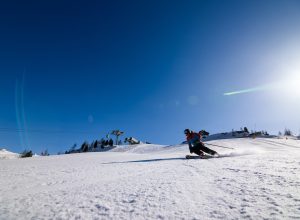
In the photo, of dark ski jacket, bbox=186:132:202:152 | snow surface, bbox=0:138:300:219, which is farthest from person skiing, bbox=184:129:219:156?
snow surface, bbox=0:138:300:219

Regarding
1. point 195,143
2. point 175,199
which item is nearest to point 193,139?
point 195,143

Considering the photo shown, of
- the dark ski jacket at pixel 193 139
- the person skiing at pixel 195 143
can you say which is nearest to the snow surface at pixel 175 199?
the person skiing at pixel 195 143

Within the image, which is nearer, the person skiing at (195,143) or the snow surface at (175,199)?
the snow surface at (175,199)

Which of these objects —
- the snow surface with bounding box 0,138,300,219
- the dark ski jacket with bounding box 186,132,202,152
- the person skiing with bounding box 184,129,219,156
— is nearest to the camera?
the snow surface with bounding box 0,138,300,219

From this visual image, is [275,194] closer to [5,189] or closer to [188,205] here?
[188,205]

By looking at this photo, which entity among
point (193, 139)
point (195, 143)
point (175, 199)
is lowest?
point (175, 199)

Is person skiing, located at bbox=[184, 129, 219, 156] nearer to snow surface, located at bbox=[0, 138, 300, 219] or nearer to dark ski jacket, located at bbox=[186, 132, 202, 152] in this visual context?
dark ski jacket, located at bbox=[186, 132, 202, 152]

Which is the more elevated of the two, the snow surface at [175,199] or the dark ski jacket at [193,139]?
the dark ski jacket at [193,139]

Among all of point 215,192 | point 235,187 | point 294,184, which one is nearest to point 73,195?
point 215,192

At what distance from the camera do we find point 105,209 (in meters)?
4.04

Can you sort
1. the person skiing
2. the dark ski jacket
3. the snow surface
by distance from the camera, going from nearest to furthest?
the snow surface
the person skiing
the dark ski jacket

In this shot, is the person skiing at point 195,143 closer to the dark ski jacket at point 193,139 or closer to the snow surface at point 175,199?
the dark ski jacket at point 193,139

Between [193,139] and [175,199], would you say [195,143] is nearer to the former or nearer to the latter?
[193,139]

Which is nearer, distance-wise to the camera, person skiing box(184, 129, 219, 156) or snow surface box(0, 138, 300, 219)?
snow surface box(0, 138, 300, 219)
